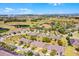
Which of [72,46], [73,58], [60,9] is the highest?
[60,9]

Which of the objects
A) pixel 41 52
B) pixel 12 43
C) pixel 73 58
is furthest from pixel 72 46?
pixel 12 43

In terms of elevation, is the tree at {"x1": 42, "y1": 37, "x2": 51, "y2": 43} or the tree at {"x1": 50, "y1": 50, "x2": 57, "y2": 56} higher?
the tree at {"x1": 42, "y1": 37, "x2": 51, "y2": 43}

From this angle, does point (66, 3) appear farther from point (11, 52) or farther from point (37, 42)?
point (11, 52)

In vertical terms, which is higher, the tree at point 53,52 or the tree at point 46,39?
the tree at point 46,39

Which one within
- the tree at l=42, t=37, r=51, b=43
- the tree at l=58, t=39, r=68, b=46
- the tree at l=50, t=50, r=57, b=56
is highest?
the tree at l=42, t=37, r=51, b=43

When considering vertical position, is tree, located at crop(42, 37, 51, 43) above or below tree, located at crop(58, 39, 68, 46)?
above

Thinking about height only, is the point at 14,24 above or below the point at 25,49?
above

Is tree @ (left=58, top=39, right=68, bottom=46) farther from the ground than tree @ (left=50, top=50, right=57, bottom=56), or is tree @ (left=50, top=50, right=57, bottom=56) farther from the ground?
tree @ (left=58, top=39, right=68, bottom=46)

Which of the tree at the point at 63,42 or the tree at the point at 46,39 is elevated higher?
the tree at the point at 46,39

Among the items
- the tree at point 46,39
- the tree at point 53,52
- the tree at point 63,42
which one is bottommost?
the tree at point 53,52

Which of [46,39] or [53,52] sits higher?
[46,39]
